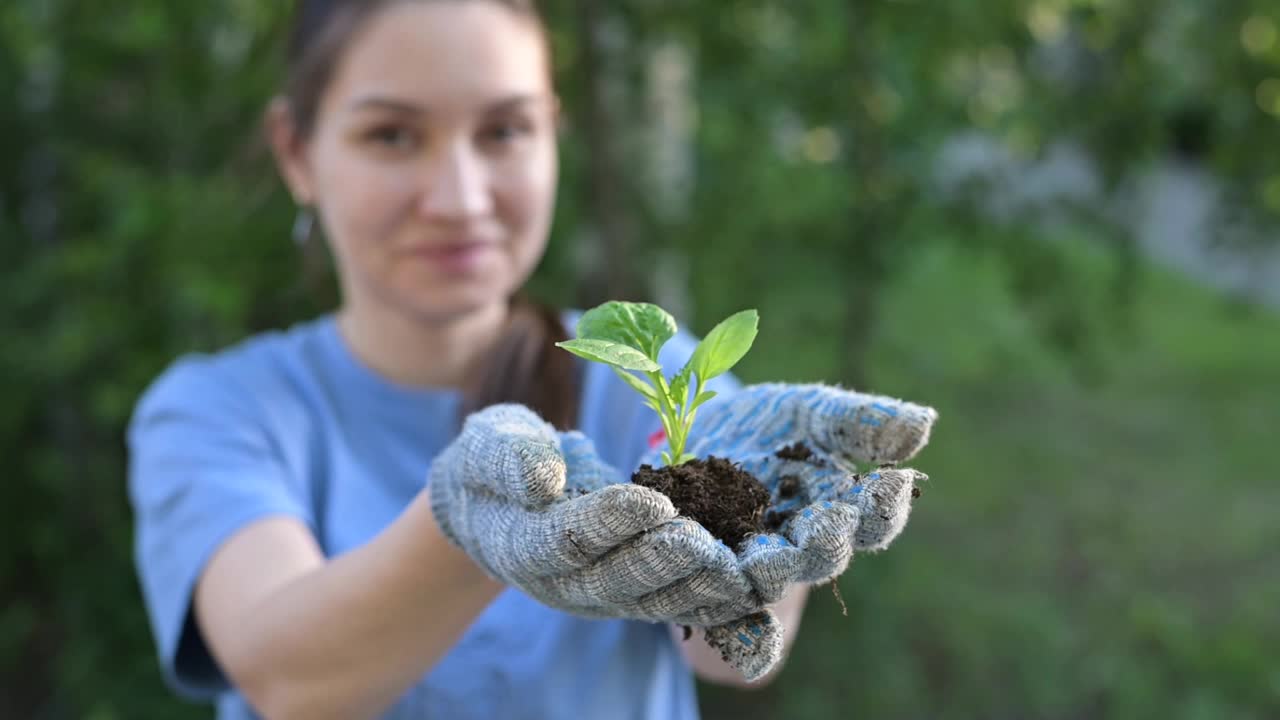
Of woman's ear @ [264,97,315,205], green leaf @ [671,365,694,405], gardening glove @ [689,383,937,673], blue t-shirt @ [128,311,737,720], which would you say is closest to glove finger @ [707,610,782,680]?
gardening glove @ [689,383,937,673]

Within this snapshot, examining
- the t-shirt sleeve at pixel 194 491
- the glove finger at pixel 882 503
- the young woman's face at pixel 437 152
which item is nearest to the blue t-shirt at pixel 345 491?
the t-shirt sleeve at pixel 194 491

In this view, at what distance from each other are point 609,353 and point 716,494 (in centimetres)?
22

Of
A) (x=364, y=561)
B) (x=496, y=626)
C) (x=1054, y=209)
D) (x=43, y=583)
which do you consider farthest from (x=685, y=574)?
(x=43, y=583)

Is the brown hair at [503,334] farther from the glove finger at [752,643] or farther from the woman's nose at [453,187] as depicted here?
the glove finger at [752,643]

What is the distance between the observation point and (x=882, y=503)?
4.20 ft

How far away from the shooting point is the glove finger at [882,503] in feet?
4.21

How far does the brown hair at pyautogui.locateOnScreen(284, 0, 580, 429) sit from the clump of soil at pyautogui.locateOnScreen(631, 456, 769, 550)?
0.62 metres

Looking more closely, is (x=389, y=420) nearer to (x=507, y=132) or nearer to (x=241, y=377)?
(x=241, y=377)

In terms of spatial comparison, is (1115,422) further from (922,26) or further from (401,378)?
(401,378)

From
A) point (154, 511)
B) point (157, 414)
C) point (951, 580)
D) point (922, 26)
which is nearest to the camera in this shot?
point (154, 511)

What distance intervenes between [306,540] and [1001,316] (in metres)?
4.64

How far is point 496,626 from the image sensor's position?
2.01m

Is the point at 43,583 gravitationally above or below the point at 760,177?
below

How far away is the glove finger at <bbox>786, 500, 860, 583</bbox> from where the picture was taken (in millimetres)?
1242
